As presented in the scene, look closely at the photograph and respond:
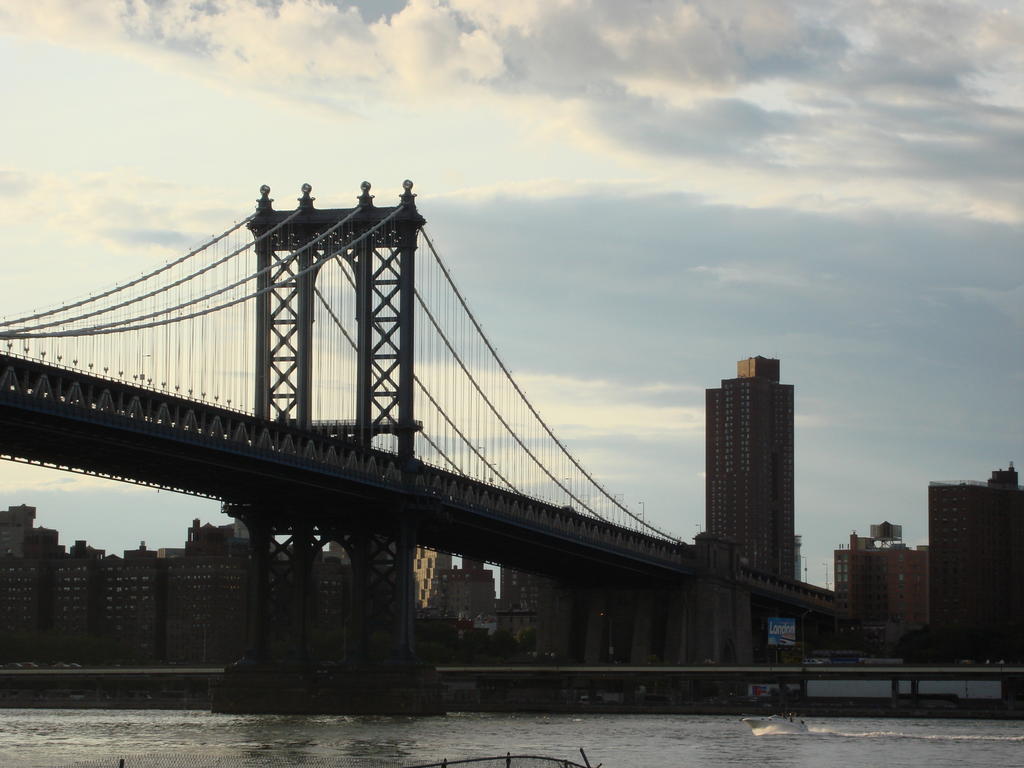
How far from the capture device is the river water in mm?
70125

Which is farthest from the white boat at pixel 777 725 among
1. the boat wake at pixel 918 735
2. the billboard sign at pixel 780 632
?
the billboard sign at pixel 780 632

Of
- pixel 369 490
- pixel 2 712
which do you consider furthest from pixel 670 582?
pixel 369 490

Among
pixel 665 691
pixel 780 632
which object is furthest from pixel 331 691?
pixel 780 632

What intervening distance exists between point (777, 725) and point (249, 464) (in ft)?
92.9

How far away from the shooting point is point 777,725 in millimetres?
95500

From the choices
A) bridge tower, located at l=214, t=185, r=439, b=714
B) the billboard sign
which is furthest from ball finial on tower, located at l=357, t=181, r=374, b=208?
the billboard sign

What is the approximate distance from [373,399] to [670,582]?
191 ft

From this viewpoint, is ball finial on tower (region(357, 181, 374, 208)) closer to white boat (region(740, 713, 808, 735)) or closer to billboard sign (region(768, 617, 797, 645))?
white boat (region(740, 713, 808, 735))

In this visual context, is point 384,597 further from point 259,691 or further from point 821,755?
point 821,755

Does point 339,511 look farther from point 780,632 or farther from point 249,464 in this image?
point 780,632

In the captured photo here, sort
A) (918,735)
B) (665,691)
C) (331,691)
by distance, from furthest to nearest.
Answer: (665,691), (331,691), (918,735)

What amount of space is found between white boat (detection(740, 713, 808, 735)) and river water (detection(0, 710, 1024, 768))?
0.80 m

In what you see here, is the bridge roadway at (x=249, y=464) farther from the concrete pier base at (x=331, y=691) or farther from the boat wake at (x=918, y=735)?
the boat wake at (x=918, y=735)

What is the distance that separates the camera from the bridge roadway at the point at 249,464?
2965 inches
